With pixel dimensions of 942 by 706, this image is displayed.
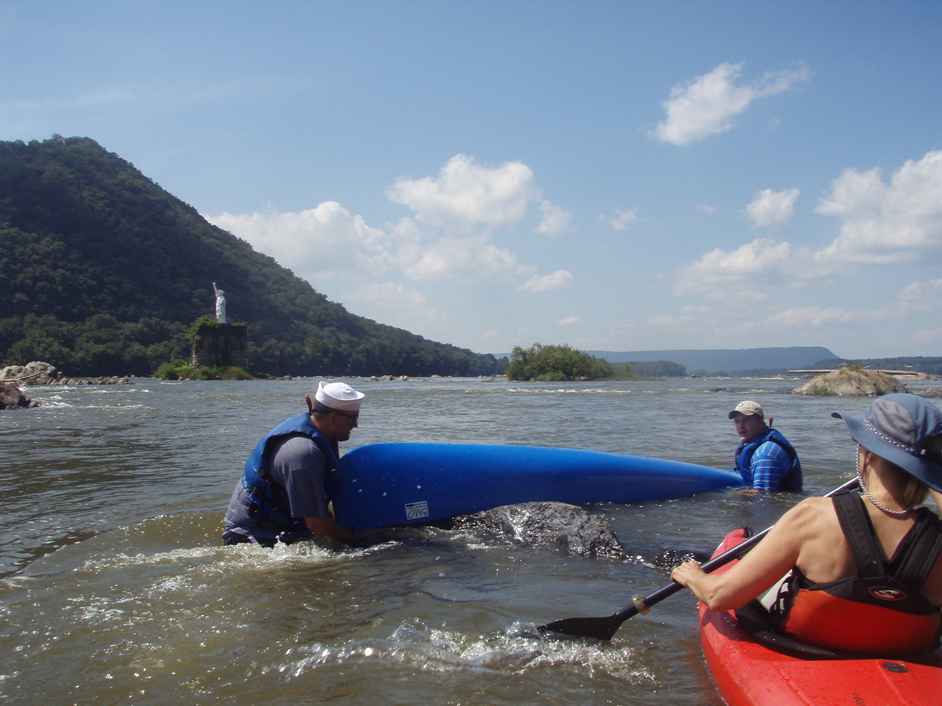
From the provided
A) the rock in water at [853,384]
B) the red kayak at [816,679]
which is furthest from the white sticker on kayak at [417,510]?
the rock in water at [853,384]

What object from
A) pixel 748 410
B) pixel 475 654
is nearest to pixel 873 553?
pixel 475 654

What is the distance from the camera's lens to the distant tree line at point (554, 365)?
256 feet

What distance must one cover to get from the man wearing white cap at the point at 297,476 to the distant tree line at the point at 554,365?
239ft

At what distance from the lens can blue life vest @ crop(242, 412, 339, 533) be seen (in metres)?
4.97

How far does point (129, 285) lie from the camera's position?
305 feet

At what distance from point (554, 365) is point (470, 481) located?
7306 cm

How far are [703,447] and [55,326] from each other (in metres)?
76.2

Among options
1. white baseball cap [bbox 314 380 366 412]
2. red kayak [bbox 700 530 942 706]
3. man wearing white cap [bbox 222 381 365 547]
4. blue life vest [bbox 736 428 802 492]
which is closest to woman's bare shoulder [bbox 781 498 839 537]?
red kayak [bbox 700 530 942 706]

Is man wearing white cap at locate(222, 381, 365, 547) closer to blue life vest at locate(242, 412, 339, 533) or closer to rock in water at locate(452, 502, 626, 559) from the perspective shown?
blue life vest at locate(242, 412, 339, 533)

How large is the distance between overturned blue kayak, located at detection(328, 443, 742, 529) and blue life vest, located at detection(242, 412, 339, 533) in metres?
0.37

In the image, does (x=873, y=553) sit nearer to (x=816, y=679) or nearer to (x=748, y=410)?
(x=816, y=679)

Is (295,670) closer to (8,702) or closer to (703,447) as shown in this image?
(8,702)

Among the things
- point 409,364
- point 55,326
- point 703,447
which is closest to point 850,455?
point 703,447

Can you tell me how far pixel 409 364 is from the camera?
127 meters
